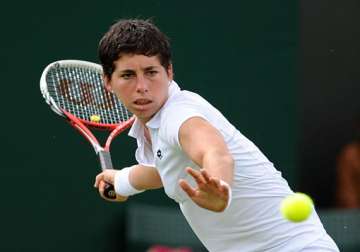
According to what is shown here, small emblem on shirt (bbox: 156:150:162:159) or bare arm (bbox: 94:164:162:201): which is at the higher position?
small emblem on shirt (bbox: 156:150:162:159)

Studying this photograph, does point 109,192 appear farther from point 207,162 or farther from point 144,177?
point 207,162

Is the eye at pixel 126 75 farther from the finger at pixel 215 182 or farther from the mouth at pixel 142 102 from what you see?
the finger at pixel 215 182

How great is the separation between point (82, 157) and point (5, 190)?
0.60m

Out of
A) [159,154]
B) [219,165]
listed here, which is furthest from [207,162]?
[159,154]

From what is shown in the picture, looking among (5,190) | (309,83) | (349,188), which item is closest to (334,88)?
(309,83)

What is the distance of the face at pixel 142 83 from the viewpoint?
385 centimetres

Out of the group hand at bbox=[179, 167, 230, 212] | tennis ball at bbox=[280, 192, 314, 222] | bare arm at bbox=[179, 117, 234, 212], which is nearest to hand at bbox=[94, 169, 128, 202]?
bare arm at bbox=[179, 117, 234, 212]

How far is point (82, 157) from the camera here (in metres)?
7.47

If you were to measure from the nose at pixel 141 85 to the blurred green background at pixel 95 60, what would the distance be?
11.4 feet

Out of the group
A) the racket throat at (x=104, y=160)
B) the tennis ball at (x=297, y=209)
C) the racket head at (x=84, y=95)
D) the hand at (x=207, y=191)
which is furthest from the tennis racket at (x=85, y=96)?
the hand at (x=207, y=191)

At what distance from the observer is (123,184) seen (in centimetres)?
453

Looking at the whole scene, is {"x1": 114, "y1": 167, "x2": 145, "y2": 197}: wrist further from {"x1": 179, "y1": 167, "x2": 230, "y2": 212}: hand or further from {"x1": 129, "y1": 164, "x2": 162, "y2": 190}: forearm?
{"x1": 179, "y1": 167, "x2": 230, "y2": 212}: hand

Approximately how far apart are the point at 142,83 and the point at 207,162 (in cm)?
65

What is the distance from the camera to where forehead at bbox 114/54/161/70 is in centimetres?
387
